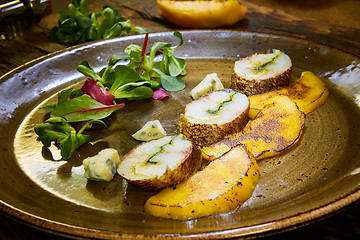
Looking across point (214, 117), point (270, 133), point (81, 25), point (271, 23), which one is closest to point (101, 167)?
point (214, 117)

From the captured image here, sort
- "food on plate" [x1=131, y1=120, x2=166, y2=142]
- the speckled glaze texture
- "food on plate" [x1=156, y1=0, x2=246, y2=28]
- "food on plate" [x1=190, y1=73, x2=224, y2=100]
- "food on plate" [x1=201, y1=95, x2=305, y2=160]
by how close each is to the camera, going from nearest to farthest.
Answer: the speckled glaze texture
"food on plate" [x1=201, y1=95, x2=305, y2=160]
"food on plate" [x1=131, y1=120, x2=166, y2=142]
"food on plate" [x1=190, y1=73, x2=224, y2=100]
"food on plate" [x1=156, y1=0, x2=246, y2=28]

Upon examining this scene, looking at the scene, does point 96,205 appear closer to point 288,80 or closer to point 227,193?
point 227,193

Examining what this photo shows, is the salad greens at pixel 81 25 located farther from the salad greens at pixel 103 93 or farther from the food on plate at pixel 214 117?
the food on plate at pixel 214 117

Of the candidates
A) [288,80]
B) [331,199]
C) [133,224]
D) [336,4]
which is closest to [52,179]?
[133,224]

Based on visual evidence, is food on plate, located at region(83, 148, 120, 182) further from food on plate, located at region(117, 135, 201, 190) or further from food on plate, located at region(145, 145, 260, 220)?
food on plate, located at region(145, 145, 260, 220)

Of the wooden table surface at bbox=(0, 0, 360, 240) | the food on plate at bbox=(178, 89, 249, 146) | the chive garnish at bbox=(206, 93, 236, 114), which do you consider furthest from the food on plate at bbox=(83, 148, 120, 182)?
the wooden table surface at bbox=(0, 0, 360, 240)

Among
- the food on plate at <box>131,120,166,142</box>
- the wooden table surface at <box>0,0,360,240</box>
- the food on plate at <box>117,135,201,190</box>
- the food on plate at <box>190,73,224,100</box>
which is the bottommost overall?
the wooden table surface at <box>0,0,360,240</box>
